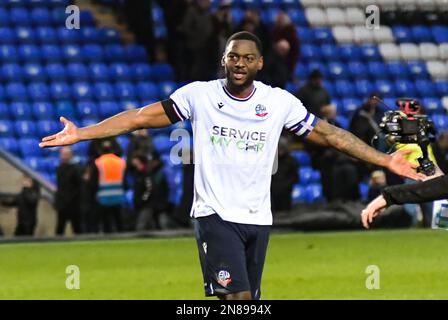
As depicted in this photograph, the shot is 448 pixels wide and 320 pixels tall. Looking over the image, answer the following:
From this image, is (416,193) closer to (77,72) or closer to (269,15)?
(77,72)

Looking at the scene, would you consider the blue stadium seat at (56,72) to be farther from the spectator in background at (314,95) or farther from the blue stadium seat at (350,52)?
the blue stadium seat at (350,52)

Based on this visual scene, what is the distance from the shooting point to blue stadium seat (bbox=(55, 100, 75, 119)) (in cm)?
2395

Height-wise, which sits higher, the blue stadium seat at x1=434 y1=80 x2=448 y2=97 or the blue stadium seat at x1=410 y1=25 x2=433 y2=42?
the blue stadium seat at x1=410 y1=25 x2=433 y2=42

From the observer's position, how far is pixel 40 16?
84.4ft

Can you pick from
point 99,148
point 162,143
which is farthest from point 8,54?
point 99,148

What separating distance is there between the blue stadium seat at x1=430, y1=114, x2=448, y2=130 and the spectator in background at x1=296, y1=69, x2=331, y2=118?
3.93 m

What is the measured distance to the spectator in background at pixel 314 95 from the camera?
22750 mm

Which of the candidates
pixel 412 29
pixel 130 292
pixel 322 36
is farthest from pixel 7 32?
pixel 130 292

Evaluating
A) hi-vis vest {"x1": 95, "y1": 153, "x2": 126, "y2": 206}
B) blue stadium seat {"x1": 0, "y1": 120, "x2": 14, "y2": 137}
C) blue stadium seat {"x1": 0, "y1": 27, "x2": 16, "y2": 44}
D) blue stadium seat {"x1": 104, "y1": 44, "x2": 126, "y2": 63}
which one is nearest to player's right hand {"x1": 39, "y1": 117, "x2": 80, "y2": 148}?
hi-vis vest {"x1": 95, "y1": 153, "x2": 126, "y2": 206}

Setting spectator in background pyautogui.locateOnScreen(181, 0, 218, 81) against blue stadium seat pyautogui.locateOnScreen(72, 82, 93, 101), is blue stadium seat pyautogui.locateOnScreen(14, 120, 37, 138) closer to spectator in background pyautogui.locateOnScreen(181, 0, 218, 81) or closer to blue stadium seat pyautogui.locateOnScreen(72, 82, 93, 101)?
blue stadium seat pyautogui.locateOnScreen(72, 82, 93, 101)

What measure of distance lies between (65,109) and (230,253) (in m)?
15.8

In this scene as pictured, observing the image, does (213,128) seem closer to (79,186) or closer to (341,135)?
(341,135)

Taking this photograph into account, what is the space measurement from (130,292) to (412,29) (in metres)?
16.5

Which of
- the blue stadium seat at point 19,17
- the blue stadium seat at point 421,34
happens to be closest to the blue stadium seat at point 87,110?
→ the blue stadium seat at point 19,17
